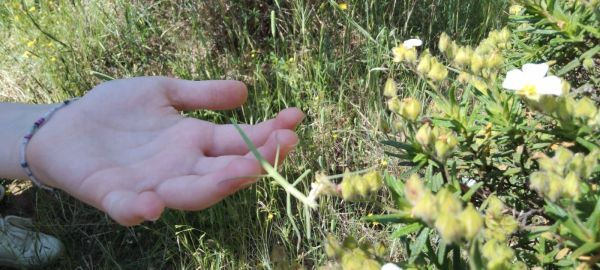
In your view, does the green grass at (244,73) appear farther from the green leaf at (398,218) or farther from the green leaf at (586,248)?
the green leaf at (586,248)

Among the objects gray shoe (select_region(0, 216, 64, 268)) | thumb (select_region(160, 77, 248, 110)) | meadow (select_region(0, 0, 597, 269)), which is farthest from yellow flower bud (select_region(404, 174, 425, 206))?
gray shoe (select_region(0, 216, 64, 268))

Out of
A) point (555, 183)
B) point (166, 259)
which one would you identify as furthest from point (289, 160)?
point (555, 183)

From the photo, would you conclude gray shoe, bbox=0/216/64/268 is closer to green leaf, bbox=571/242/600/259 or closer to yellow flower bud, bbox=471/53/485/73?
yellow flower bud, bbox=471/53/485/73

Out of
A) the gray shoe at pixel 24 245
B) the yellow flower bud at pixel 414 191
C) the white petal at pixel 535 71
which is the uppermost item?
the white petal at pixel 535 71

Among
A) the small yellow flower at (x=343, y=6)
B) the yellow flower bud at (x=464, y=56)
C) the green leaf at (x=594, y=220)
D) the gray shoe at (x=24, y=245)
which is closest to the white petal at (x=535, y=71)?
the yellow flower bud at (x=464, y=56)

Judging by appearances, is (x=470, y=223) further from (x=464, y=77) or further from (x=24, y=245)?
(x=24, y=245)

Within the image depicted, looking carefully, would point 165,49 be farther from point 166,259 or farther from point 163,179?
point 163,179
